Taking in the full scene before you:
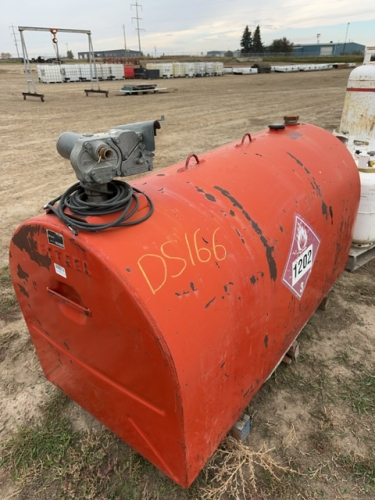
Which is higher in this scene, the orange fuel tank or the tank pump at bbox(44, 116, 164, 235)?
the tank pump at bbox(44, 116, 164, 235)

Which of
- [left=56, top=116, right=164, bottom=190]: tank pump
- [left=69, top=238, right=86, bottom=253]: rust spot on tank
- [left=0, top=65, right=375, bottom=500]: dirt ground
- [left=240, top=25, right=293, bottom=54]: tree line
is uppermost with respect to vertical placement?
[left=240, top=25, right=293, bottom=54]: tree line

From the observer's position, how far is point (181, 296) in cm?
145

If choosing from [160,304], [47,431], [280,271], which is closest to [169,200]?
[160,304]

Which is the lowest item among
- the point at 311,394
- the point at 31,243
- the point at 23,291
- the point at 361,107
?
the point at 311,394

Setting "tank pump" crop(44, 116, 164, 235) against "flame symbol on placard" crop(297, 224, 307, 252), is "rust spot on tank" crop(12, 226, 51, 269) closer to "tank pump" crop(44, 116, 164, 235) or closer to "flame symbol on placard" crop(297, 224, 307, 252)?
"tank pump" crop(44, 116, 164, 235)

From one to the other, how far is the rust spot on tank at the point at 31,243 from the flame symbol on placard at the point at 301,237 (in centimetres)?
144

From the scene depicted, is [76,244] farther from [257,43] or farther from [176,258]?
[257,43]

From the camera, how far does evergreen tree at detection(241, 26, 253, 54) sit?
80500 millimetres

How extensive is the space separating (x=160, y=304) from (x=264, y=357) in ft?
3.24

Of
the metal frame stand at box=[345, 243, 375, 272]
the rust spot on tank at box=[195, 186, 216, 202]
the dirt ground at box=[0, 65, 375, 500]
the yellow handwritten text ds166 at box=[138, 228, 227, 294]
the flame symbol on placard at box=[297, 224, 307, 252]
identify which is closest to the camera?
the yellow handwritten text ds166 at box=[138, 228, 227, 294]

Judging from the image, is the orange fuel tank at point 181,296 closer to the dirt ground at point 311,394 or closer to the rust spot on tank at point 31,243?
the rust spot on tank at point 31,243

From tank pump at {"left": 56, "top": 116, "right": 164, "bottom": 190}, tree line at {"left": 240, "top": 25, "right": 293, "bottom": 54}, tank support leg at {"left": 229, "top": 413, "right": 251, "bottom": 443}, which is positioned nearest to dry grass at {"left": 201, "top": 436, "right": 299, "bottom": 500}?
tank support leg at {"left": 229, "top": 413, "right": 251, "bottom": 443}

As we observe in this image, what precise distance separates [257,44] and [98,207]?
9115 centimetres

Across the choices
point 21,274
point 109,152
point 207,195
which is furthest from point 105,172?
point 21,274
